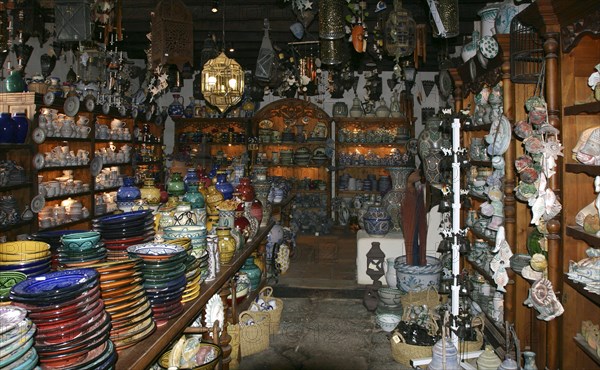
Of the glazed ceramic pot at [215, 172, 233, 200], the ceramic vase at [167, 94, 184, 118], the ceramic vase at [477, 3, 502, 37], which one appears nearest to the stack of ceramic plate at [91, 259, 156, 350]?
the glazed ceramic pot at [215, 172, 233, 200]

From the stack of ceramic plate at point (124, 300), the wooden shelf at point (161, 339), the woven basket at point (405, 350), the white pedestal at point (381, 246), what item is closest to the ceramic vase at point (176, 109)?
the white pedestal at point (381, 246)

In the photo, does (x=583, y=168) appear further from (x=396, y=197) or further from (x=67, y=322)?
(x=396, y=197)

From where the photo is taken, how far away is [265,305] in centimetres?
405

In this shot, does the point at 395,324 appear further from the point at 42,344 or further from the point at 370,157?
the point at 370,157

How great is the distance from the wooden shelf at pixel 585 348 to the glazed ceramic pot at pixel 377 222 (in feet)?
9.01

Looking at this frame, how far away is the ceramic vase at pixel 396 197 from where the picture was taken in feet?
18.5

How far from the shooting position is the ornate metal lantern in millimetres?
3324

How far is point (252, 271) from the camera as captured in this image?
13.2 ft

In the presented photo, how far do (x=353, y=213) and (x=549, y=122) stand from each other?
543 cm

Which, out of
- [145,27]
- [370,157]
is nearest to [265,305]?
[145,27]

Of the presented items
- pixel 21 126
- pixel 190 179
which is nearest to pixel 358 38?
pixel 190 179

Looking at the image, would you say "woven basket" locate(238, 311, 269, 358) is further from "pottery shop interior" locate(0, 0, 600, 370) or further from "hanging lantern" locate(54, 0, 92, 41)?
"hanging lantern" locate(54, 0, 92, 41)

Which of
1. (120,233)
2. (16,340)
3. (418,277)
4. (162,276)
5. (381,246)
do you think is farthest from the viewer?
(381,246)

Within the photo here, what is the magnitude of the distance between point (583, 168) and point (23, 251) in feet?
8.10
